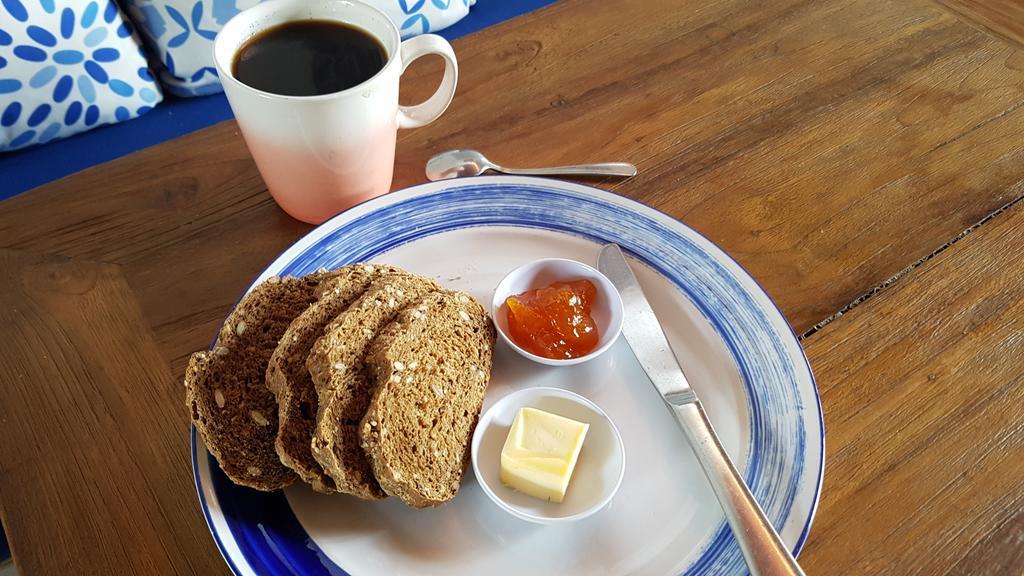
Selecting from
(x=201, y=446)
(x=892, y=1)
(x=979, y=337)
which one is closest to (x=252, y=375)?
(x=201, y=446)

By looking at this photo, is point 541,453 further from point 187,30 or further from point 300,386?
point 187,30

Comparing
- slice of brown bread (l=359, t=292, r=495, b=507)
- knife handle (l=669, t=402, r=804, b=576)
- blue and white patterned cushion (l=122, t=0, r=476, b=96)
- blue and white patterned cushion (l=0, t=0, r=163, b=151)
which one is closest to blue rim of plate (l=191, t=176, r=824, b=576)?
knife handle (l=669, t=402, r=804, b=576)

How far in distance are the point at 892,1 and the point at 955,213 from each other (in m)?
0.79

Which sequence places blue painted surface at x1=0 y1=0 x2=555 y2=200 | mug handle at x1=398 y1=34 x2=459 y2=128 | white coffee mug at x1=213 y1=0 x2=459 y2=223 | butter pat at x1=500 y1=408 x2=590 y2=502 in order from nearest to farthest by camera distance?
butter pat at x1=500 y1=408 x2=590 y2=502 → white coffee mug at x1=213 y1=0 x2=459 y2=223 → mug handle at x1=398 y1=34 x2=459 y2=128 → blue painted surface at x1=0 y1=0 x2=555 y2=200

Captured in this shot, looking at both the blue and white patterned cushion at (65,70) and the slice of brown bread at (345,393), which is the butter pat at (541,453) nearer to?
the slice of brown bread at (345,393)

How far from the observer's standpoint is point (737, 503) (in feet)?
3.28

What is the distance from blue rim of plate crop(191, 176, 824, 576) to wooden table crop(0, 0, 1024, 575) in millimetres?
79

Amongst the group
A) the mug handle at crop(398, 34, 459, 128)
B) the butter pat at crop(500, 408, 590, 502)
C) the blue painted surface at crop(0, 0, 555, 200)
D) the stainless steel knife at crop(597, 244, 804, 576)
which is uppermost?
the mug handle at crop(398, 34, 459, 128)

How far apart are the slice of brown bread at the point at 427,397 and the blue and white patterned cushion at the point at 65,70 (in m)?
1.50

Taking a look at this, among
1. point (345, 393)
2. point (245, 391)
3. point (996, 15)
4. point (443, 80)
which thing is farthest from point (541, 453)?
point (996, 15)

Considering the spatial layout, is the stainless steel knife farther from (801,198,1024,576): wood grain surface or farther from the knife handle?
(801,198,1024,576): wood grain surface

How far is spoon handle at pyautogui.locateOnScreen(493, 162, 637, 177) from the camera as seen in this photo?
4.92ft

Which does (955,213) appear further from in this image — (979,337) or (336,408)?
(336,408)

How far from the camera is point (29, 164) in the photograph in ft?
6.91
